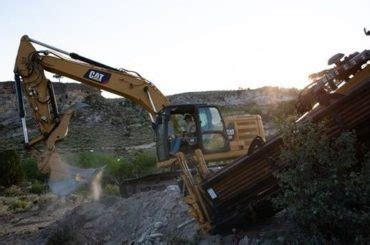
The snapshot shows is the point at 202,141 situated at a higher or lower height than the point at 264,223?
higher

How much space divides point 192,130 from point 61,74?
4.09 m

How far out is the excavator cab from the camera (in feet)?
40.4

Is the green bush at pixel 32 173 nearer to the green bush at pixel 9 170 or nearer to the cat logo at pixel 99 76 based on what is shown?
the green bush at pixel 9 170

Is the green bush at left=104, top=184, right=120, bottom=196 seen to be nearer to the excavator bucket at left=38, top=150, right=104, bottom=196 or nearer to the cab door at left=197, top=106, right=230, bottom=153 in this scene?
the excavator bucket at left=38, top=150, right=104, bottom=196

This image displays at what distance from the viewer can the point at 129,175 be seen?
24.8 m

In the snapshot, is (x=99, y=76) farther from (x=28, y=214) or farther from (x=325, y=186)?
(x=325, y=186)

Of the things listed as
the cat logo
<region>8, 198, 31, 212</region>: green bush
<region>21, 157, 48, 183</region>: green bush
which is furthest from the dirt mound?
<region>21, 157, 48, 183</region>: green bush

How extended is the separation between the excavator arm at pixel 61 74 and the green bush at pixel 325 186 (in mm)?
6920

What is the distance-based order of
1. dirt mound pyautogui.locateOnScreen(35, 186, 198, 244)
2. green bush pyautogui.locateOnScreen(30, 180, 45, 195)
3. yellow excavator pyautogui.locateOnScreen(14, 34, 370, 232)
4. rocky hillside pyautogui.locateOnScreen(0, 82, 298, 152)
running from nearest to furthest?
yellow excavator pyautogui.locateOnScreen(14, 34, 370, 232)
dirt mound pyautogui.locateOnScreen(35, 186, 198, 244)
green bush pyautogui.locateOnScreen(30, 180, 45, 195)
rocky hillside pyautogui.locateOnScreen(0, 82, 298, 152)

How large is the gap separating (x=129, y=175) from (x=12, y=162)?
19.5 ft

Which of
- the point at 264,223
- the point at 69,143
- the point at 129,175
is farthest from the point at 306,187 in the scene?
the point at 69,143

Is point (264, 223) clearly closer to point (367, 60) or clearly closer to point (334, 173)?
point (334, 173)

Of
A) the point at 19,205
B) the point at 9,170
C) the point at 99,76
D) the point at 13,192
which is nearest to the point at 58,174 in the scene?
the point at 99,76

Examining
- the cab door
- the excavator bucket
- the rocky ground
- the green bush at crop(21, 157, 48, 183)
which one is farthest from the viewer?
the green bush at crop(21, 157, 48, 183)
